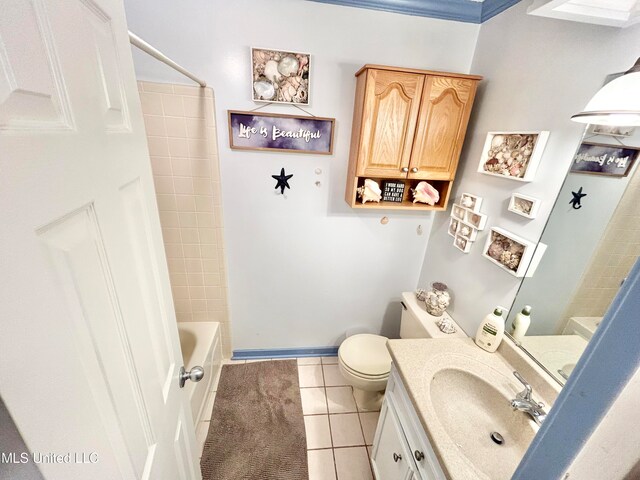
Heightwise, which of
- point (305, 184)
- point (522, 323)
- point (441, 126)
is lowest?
point (522, 323)

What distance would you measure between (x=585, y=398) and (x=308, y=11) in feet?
5.73

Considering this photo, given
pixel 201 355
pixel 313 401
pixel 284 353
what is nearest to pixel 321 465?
pixel 313 401

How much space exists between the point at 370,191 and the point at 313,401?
149 centimetres

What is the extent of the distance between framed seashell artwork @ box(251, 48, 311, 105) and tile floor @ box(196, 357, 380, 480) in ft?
6.29

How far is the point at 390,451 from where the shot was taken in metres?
1.18

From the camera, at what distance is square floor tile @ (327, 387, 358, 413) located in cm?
177

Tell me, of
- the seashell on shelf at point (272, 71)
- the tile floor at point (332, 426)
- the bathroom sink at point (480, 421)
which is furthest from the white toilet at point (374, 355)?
the seashell on shelf at point (272, 71)

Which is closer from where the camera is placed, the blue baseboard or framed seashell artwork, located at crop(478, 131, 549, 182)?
framed seashell artwork, located at crop(478, 131, 549, 182)

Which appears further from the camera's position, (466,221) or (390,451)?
(466,221)

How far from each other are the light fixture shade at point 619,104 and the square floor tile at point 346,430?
190 centimetres

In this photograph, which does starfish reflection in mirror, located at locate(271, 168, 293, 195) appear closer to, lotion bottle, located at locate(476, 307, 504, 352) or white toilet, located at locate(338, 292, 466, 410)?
white toilet, located at locate(338, 292, 466, 410)

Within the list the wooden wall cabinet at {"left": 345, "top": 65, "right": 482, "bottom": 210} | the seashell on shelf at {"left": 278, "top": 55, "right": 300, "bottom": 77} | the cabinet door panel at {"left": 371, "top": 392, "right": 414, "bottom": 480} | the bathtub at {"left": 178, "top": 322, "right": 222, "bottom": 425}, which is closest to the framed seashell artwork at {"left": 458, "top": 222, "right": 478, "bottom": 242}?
the wooden wall cabinet at {"left": 345, "top": 65, "right": 482, "bottom": 210}

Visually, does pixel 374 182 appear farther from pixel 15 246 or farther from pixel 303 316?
pixel 15 246

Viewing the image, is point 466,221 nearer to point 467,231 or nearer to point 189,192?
point 467,231
